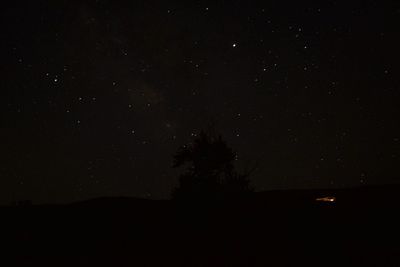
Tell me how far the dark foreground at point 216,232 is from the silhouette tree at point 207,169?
5.19m

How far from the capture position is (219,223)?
45.8 ft

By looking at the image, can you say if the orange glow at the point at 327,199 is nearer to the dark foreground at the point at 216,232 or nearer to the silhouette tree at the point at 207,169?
the dark foreground at the point at 216,232

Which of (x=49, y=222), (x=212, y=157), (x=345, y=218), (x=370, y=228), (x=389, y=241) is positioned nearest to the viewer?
(x=389, y=241)

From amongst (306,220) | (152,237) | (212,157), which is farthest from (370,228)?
(212,157)

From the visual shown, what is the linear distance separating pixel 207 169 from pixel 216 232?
10000 millimetres

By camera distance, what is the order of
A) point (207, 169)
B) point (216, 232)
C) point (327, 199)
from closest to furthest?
1. point (216, 232)
2. point (327, 199)
3. point (207, 169)

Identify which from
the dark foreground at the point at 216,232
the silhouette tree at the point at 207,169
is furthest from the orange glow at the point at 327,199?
the silhouette tree at the point at 207,169

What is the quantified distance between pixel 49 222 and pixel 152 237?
4.07m

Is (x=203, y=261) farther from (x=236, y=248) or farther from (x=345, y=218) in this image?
(x=345, y=218)

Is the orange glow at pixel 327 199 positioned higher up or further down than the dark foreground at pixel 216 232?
higher up

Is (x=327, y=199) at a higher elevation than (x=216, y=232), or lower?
higher

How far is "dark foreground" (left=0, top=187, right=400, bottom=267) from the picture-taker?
1134 centimetres

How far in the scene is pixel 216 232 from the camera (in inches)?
524

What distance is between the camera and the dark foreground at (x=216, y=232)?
11.3m
